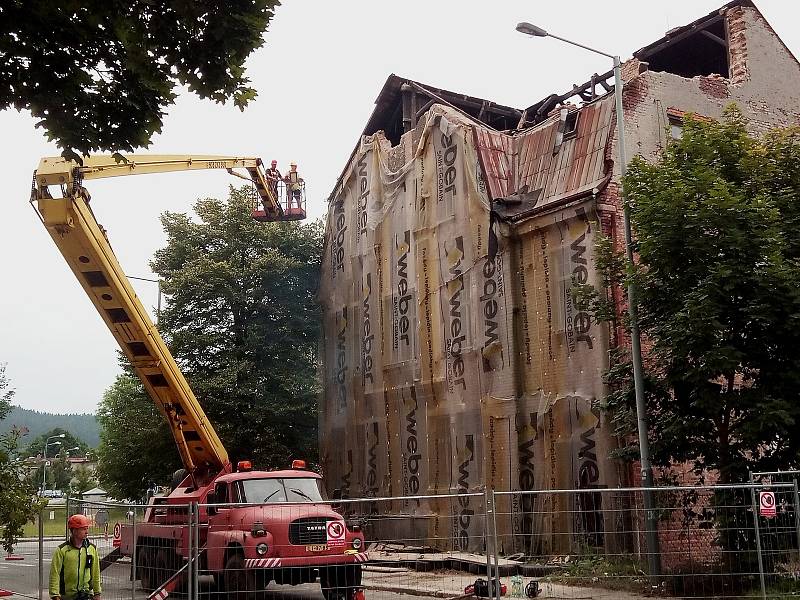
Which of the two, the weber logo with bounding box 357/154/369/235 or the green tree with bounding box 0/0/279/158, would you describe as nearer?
the green tree with bounding box 0/0/279/158

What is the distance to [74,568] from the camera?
875 centimetres

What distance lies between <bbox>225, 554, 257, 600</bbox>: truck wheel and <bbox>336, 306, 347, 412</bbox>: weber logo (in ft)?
51.8

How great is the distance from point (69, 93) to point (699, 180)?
382 inches

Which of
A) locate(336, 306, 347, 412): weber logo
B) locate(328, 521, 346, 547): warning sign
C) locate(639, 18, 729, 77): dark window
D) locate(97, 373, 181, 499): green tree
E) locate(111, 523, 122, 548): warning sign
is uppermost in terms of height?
locate(639, 18, 729, 77): dark window

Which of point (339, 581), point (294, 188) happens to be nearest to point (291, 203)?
point (294, 188)

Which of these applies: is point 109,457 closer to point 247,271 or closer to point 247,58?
point 247,271

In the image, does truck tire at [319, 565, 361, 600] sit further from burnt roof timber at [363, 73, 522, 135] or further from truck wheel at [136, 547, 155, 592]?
burnt roof timber at [363, 73, 522, 135]

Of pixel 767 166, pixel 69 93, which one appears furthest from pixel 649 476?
pixel 69 93

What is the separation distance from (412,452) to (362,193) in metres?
8.37

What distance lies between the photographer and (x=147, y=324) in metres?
18.1

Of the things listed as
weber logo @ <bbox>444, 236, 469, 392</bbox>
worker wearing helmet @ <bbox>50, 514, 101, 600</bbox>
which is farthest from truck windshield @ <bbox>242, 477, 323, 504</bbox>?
weber logo @ <bbox>444, 236, 469, 392</bbox>

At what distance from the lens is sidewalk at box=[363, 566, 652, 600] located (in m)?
10.8

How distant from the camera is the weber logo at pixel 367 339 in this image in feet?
84.8

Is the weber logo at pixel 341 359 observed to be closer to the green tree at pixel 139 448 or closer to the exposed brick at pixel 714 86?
the green tree at pixel 139 448
